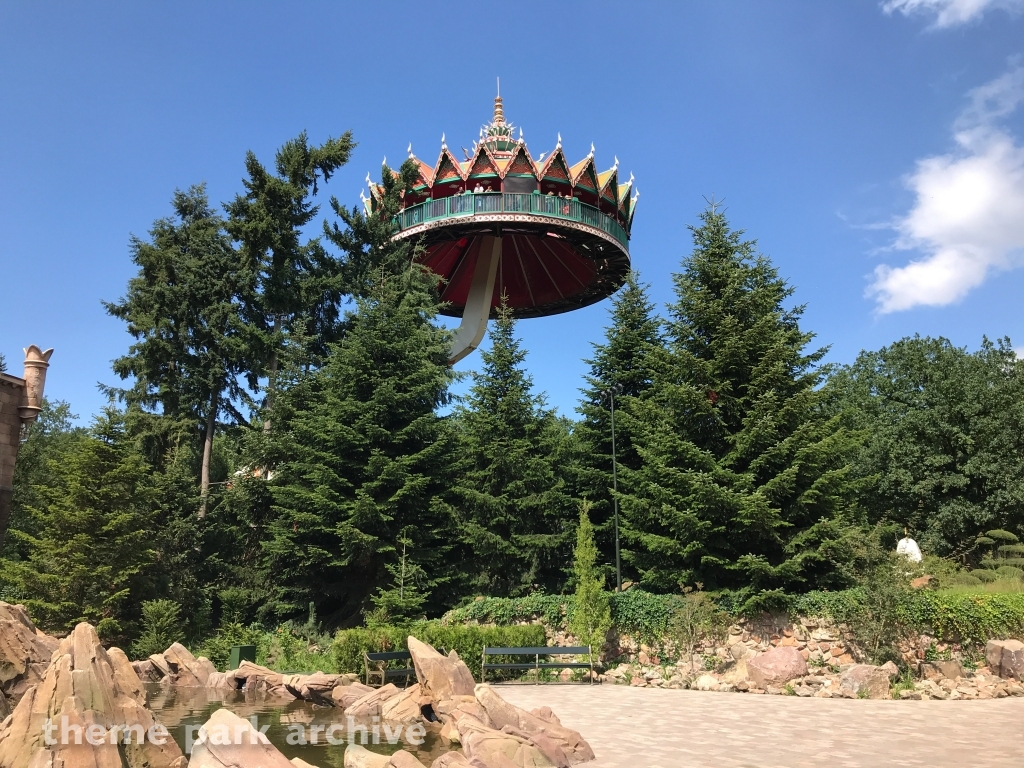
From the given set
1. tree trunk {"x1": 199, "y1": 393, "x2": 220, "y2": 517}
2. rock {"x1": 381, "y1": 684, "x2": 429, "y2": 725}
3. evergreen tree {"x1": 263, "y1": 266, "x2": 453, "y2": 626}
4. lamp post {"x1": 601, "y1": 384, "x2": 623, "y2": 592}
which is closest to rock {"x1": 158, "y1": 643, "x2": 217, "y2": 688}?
evergreen tree {"x1": 263, "y1": 266, "x2": 453, "y2": 626}

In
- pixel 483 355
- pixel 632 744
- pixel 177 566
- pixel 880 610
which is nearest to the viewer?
pixel 632 744

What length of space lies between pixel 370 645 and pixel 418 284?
14.8 m

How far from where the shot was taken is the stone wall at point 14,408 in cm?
2125

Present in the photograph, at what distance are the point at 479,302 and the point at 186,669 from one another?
829 inches

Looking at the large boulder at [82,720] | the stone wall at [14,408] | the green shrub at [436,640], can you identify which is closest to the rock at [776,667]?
the green shrub at [436,640]

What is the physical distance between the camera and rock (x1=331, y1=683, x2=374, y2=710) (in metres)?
12.5

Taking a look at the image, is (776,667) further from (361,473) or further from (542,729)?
(361,473)

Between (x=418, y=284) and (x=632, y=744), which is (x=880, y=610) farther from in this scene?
(x=418, y=284)

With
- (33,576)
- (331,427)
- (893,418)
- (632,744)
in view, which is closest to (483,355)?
(331,427)

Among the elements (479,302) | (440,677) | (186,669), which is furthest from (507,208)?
(440,677)

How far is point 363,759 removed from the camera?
7.20 m

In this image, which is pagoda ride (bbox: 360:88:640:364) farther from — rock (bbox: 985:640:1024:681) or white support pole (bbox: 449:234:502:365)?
rock (bbox: 985:640:1024:681)

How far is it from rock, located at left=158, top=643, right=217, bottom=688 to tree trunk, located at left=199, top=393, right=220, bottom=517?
8.84 m

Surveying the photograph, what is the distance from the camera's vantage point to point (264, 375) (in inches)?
1094
